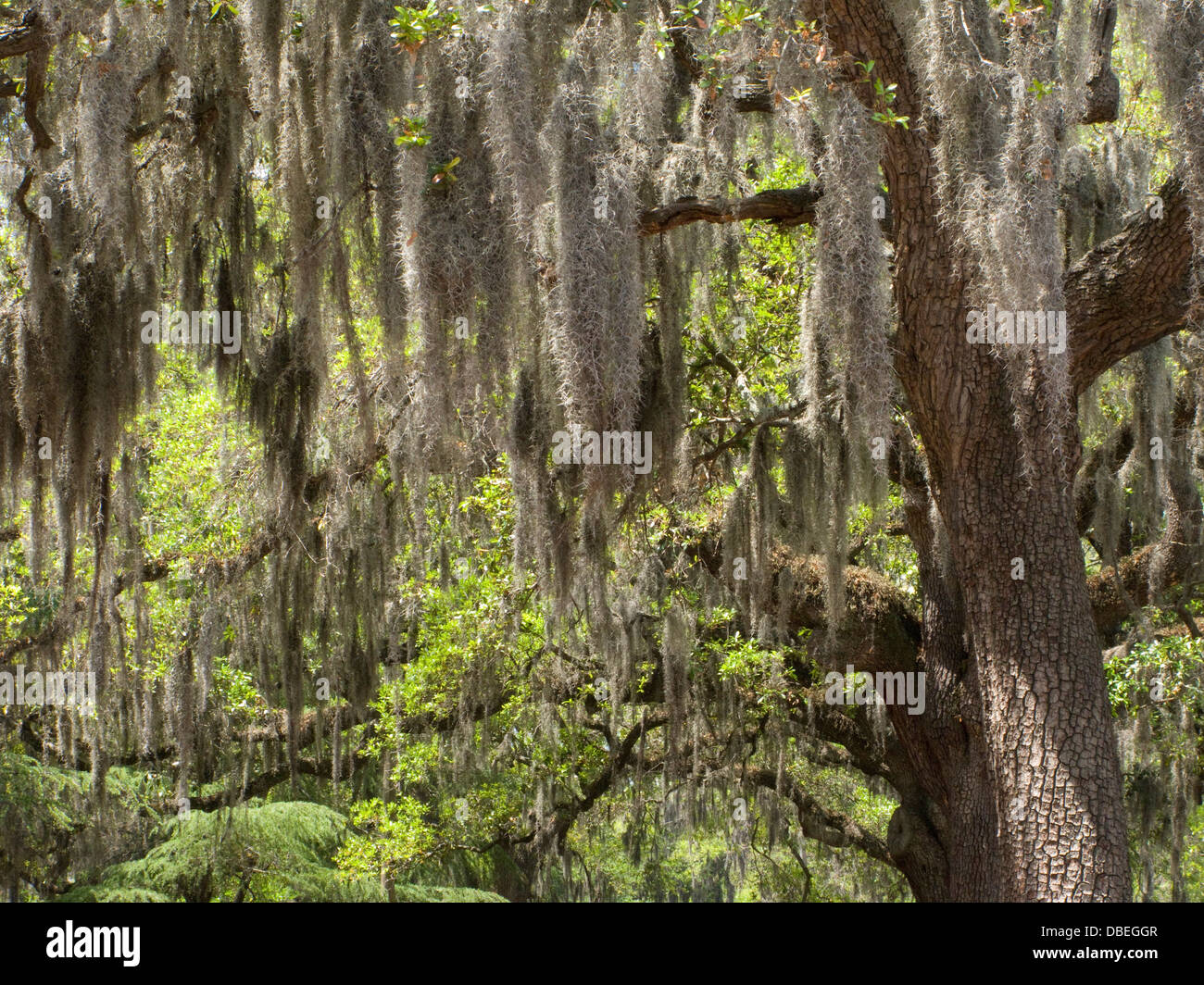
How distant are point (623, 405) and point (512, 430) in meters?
1.05

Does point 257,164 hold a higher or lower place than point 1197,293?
higher

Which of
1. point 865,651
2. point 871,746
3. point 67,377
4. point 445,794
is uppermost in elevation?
point 67,377

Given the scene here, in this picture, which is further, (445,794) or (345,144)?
(445,794)

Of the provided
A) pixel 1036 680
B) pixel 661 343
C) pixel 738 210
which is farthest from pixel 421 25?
pixel 1036 680

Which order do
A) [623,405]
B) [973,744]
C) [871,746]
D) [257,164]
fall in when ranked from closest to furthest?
[623,405] → [973,744] → [257,164] → [871,746]

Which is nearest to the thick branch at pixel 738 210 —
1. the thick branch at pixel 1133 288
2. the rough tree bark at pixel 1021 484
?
the rough tree bark at pixel 1021 484

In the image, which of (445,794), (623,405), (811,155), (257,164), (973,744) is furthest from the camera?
(445,794)

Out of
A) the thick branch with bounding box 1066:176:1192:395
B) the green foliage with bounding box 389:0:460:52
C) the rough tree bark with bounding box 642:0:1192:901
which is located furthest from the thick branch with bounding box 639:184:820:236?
the thick branch with bounding box 1066:176:1192:395

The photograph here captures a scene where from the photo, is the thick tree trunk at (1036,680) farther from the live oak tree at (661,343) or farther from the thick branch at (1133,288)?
the thick branch at (1133,288)

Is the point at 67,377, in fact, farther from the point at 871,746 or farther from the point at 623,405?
the point at 871,746

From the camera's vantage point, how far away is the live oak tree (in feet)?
14.7


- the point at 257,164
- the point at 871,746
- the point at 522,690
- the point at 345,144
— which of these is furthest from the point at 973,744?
the point at 257,164

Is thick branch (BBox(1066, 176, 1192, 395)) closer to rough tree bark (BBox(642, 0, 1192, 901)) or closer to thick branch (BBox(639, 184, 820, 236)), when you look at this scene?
rough tree bark (BBox(642, 0, 1192, 901))
